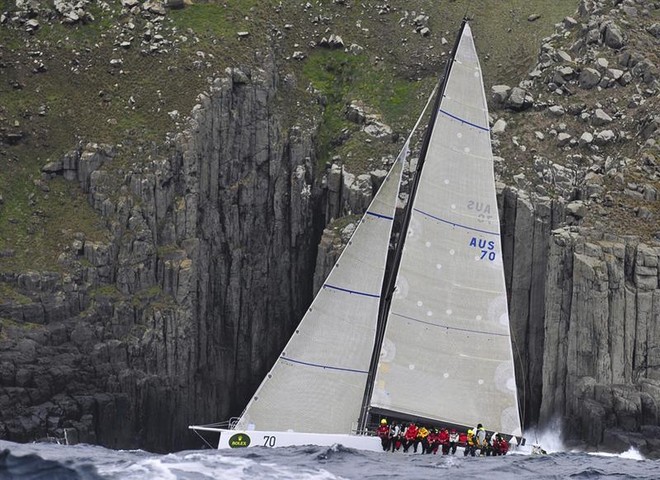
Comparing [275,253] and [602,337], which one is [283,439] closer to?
[602,337]

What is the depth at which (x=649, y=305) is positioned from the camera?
250 ft

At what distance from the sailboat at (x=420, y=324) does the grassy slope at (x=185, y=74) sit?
758 inches

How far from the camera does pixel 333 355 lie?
210 ft

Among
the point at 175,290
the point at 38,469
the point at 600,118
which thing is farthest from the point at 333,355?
the point at 600,118

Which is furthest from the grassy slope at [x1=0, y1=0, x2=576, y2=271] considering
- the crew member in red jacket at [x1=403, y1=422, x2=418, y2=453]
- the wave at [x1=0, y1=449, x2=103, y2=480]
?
the wave at [x1=0, y1=449, x2=103, y2=480]

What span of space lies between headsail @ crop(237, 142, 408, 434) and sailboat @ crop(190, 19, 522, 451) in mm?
36

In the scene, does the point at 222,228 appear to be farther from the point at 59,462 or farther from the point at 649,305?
the point at 59,462

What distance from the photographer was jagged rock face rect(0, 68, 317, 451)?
76.9 metres

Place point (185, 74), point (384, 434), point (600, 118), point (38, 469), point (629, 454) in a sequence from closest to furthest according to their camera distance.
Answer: point (38, 469)
point (384, 434)
point (629, 454)
point (600, 118)
point (185, 74)

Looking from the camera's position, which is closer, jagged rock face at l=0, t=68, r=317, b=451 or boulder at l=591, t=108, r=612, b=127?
jagged rock face at l=0, t=68, r=317, b=451

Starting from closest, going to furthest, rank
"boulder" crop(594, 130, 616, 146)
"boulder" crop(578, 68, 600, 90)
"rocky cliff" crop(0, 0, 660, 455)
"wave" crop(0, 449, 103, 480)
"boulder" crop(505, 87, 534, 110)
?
"wave" crop(0, 449, 103, 480)
"rocky cliff" crop(0, 0, 660, 455)
"boulder" crop(594, 130, 616, 146)
"boulder" crop(578, 68, 600, 90)
"boulder" crop(505, 87, 534, 110)

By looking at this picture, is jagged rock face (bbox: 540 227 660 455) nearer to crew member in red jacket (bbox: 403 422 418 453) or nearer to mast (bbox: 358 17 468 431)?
mast (bbox: 358 17 468 431)

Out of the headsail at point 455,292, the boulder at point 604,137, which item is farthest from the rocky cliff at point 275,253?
the headsail at point 455,292

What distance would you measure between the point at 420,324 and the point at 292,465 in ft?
33.4
